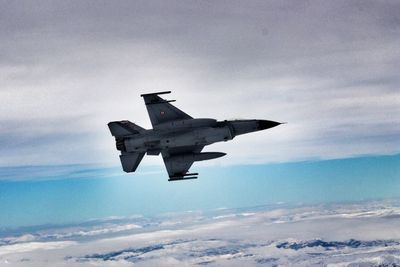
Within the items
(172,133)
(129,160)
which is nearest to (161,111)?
(172,133)

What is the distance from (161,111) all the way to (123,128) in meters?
5.54

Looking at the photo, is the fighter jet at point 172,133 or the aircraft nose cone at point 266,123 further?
the aircraft nose cone at point 266,123

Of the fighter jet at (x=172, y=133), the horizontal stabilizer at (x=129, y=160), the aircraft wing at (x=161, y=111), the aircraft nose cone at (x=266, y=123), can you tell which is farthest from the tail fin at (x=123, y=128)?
the aircraft nose cone at (x=266, y=123)

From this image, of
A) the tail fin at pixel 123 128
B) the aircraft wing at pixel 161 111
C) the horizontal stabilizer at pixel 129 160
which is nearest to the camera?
the tail fin at pixel 123 128

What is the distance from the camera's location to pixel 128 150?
175 feet

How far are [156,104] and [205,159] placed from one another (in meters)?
10.3

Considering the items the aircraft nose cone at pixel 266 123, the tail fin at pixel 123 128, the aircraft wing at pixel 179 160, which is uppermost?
the tail fin at pixel 123 128

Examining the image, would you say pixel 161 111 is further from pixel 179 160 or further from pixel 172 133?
pixel 179 160

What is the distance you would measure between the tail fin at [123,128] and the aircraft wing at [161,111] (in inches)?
93.9

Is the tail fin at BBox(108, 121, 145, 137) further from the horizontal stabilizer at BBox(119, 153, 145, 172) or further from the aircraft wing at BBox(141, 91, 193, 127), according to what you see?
the horizontal stabilizer at BBox(119, 153, 145, 172)

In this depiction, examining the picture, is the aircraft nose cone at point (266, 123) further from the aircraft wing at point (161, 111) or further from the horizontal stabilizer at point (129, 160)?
the horizontal stabilizer at point (129, 160)

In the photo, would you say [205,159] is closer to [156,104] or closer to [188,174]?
[188,174]

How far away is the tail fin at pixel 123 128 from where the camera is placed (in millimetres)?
53312

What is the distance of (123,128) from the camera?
53500 mm
